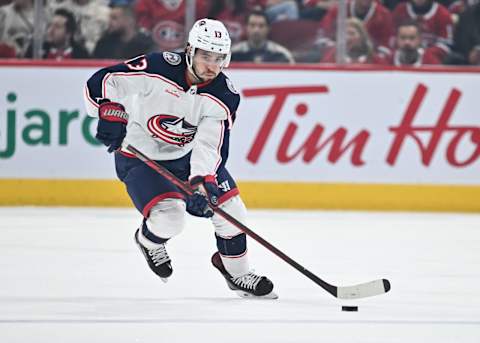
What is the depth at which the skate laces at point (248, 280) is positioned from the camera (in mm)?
4469

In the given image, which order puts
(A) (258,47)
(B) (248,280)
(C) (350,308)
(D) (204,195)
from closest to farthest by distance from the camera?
(C) (350,308)
(D) (204,195)
(B) (248,280)
(A) (258,47)

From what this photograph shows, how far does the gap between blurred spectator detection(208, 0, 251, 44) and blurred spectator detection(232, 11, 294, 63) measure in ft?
0.15

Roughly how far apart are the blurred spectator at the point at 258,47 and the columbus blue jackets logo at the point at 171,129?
317cm

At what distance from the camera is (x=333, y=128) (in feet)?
25.3

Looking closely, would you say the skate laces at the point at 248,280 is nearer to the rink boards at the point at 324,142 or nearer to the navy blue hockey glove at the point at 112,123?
the navy blue hockey glove at the point at 112,123

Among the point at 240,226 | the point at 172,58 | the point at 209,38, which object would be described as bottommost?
the point at 240,226

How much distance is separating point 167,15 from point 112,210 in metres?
1.29

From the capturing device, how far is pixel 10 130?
7586mm

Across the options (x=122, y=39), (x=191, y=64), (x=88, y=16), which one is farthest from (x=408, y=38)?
(x=191, y=64)

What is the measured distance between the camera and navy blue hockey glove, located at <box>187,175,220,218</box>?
436 centimetres

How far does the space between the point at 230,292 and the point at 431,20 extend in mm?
3695

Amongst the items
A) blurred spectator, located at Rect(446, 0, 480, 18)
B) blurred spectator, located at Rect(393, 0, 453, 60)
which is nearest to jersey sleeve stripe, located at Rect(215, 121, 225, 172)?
blurred spectator, located at Rect(393, 0, 453, 60)

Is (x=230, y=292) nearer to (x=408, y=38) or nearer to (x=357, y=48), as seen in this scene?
(x=357, y=48)

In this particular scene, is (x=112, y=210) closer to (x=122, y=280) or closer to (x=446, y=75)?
(x=446, y=75)
